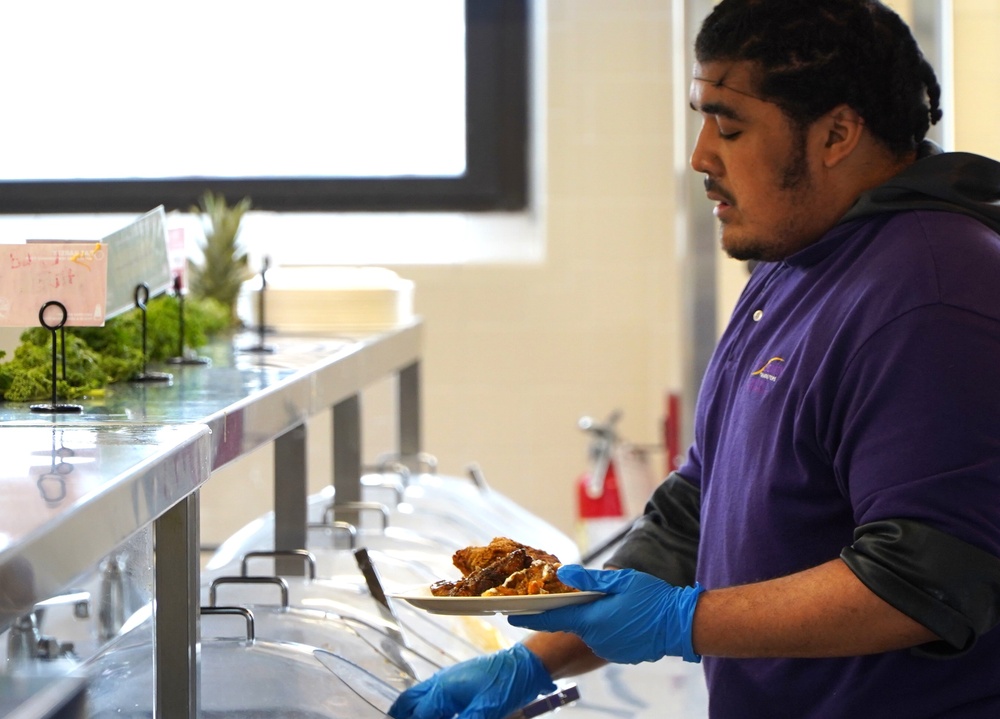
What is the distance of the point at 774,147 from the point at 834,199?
0.34ft

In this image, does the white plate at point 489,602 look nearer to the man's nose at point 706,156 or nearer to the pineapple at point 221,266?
the man's nose at point 706,156

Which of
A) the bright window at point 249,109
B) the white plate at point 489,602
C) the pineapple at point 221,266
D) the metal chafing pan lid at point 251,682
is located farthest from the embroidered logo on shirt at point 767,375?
the bright window at point 249,109

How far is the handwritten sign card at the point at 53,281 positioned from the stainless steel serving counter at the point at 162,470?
0.37ft

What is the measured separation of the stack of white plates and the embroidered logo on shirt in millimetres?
1275

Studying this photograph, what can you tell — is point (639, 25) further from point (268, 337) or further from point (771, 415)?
point (771, 415)

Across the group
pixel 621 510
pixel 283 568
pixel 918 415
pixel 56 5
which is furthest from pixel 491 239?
pixel 918 415

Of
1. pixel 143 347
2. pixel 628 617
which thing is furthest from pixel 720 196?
pixel 143 347

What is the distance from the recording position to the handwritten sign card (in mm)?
1462

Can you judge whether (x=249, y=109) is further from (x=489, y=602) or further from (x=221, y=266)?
(x=489, y=602)

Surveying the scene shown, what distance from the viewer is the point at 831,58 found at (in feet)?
4.94

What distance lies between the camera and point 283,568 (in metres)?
2.06

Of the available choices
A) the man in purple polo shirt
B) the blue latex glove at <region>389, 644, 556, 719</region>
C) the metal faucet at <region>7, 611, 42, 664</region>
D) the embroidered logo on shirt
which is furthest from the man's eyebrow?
the metal faucet at <region>7, 611, 42, 664</region>

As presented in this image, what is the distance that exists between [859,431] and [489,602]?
0.43 metres

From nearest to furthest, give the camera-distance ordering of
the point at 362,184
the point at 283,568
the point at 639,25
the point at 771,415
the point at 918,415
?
the point at 918,415, the point at 771,415, the point at 283,568, the point at 639,25, the point at 362,184
